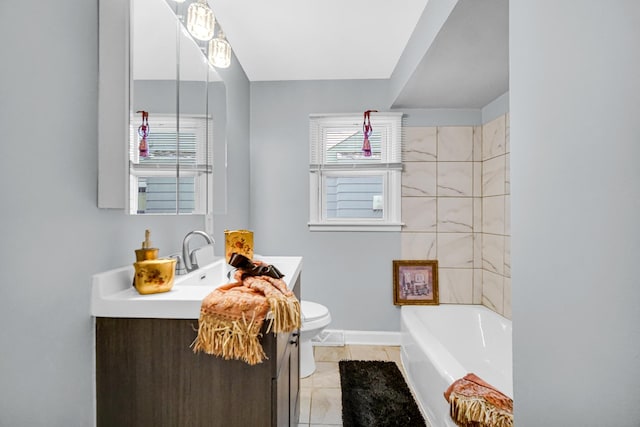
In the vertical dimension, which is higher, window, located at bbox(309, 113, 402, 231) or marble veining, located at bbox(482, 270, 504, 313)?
window, located at bbox(309, 113, 402, 231)

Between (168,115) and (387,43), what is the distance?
168cm

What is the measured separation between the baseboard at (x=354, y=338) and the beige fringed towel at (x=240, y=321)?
7.15 ft

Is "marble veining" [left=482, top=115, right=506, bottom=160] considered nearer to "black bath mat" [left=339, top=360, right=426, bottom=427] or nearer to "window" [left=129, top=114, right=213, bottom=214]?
"black bath mat" [left=339, top=360, right=426, bottom=427]

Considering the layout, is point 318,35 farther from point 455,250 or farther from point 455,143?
point 455,250

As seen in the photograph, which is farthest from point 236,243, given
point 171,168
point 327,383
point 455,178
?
point 455,178

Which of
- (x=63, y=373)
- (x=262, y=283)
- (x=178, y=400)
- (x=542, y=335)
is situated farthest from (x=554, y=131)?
(x=63, y=373)

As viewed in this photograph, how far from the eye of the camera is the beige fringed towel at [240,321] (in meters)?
1.01

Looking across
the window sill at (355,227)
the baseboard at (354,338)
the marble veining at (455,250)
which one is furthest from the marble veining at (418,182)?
the baseboard at (354,338)

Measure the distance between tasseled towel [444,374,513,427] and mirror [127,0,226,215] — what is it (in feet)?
4.72

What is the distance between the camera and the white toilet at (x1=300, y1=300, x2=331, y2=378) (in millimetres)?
2299

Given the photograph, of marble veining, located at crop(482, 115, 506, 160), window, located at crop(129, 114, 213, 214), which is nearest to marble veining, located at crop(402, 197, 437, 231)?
marble veining, located at crop(482, 115, 506, 160)

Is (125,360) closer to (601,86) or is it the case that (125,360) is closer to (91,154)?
(91,154)

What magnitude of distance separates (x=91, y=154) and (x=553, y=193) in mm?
1270

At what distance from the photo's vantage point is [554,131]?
2.79ft
